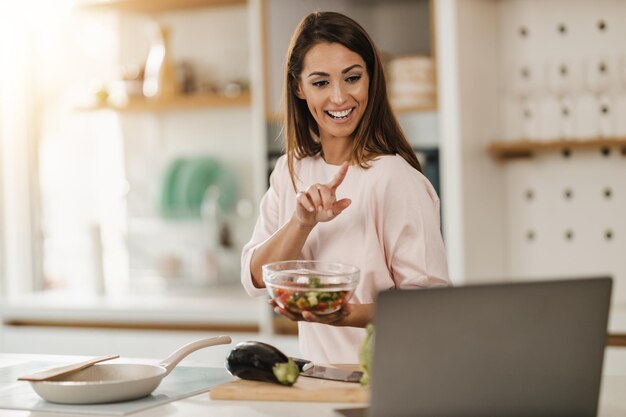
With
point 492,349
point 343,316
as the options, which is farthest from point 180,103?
point 492,349

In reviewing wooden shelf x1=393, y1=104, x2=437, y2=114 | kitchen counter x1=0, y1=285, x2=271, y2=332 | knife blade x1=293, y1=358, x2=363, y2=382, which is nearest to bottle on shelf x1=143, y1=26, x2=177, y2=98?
kitchen counter x1=0, y1=285, x2=271, y2=332

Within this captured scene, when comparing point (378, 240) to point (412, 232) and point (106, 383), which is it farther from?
point (106, 383)

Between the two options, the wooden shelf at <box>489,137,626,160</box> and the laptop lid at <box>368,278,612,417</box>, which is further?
the wooden shelf at <box>489,137,626,160</box>

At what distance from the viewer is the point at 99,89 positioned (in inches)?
164

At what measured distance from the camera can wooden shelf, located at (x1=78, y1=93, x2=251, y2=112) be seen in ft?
12.9

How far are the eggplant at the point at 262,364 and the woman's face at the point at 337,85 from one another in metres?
0.55

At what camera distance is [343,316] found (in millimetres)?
1668

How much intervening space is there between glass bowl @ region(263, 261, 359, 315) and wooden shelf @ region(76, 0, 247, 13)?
8.52 ft

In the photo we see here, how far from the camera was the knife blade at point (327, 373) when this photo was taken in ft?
5.22

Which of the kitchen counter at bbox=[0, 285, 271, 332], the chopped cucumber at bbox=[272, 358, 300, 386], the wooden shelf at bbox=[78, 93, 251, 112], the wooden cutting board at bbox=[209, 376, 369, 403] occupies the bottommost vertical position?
the kitchen counter at bbox=[0, 285, 271, 332]

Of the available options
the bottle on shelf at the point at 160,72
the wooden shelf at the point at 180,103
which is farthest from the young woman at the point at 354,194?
the bottle on shelf at the point at 160,72

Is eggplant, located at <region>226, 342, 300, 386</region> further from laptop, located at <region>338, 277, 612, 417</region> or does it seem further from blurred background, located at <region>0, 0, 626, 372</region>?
blurred background, located at <region>0, 0, 626, 372</region>

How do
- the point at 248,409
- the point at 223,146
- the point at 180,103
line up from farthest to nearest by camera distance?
the point at 223,146, the point at 180,103, the point at 248,409

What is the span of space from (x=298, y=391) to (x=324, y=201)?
0.38 metres
